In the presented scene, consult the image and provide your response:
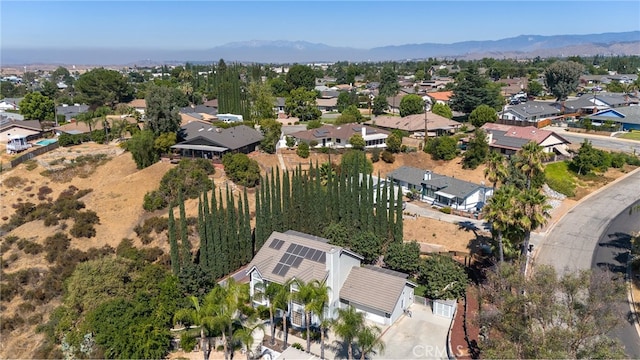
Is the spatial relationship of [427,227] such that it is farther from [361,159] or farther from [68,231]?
[68,231]

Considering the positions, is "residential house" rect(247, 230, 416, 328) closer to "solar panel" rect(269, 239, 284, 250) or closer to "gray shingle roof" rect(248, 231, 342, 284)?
"gray shingle roof" rect(248, 231, 342, 284)

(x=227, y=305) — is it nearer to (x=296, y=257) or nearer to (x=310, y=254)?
(x=296, y=257)

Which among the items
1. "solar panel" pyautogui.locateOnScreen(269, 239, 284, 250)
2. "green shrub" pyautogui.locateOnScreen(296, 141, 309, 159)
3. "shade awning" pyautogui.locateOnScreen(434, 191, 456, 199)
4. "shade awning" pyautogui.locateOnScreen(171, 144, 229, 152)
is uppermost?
"shade awning" pyautogui.locateOnScreen(171, 144, 229, 152)

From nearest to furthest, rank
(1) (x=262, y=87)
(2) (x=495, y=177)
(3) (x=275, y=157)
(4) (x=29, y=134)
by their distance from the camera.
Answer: (2) (x=495, y=177) → (3) (x=275, y=157) → (4) (x=29, y=134) → (1) (x=262, y=87)

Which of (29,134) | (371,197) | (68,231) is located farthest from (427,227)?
(29,134)

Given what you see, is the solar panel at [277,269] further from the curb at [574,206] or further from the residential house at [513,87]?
the residential house at [513,87]

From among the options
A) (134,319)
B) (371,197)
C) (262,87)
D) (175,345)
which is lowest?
(175,345)

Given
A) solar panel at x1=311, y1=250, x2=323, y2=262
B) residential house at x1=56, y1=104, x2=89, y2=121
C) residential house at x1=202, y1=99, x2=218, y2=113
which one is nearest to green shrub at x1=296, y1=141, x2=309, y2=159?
solar panel at x1=311, y1=250, x2=323, y2=262

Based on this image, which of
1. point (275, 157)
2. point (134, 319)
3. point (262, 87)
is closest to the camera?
point (134, 319)
